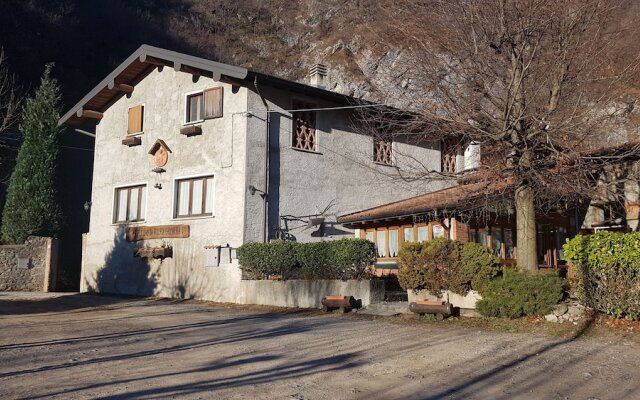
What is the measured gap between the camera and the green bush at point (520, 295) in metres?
11.6

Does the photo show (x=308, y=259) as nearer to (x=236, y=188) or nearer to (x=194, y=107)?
(x=236, y=188)

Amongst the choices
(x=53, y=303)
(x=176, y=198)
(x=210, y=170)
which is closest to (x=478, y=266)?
(x=210, y=170)

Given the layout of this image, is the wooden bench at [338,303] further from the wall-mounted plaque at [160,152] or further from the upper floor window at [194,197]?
the wall-mounted plaque at [160,152]

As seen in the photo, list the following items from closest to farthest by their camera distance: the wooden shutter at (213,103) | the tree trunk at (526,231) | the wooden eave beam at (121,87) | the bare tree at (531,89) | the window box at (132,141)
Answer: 1. the bare tree at (531,89)
2. the tree trunk at (526,231)
3. the wooden shutter at (213,103)
4. the window box at (132,141)
5. the wooden eave beam at (121,87)

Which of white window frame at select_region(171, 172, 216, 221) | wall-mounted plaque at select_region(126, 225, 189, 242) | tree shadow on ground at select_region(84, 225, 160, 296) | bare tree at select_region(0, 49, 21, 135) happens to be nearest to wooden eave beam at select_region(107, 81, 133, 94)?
bare tree at select_region(0, 49, 21, 135)

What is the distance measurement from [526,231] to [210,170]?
9764mm

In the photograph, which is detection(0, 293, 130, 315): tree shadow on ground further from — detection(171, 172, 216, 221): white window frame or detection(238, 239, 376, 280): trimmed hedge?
detection(238, 239, 376, 280): trimmed hedge

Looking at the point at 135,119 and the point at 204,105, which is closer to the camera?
the point at 204,105

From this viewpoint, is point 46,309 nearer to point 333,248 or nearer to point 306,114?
point 333,248

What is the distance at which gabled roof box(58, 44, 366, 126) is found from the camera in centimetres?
1730

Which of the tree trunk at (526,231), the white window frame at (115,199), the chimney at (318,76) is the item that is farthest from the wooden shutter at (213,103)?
the tree trunk at (526,231)

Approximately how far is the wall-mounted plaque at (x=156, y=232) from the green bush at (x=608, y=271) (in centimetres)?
1160

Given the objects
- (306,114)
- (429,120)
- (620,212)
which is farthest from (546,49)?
(306,114)

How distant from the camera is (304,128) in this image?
62.5 feet
